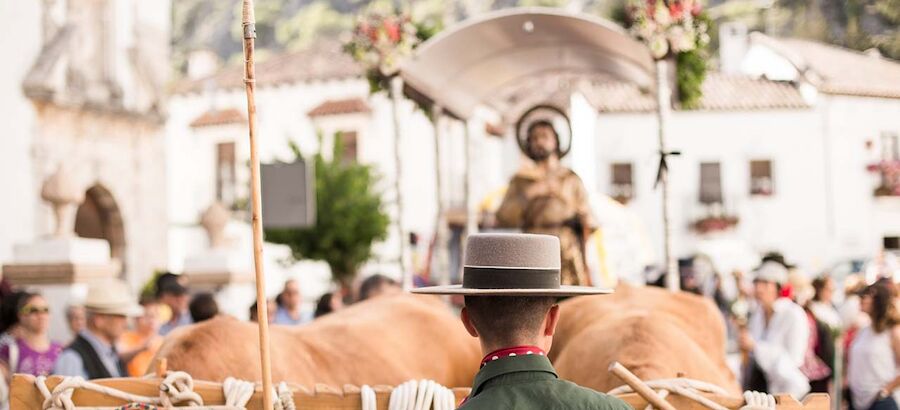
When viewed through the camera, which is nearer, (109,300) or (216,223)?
(109,300)

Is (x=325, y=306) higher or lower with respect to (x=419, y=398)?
lower

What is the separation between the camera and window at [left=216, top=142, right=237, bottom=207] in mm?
38875

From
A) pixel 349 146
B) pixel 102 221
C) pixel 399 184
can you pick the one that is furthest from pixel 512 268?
pixel 349 146

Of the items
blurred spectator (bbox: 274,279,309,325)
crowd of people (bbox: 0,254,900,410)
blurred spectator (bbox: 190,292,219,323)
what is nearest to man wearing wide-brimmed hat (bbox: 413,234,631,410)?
crowd of people (bbox: 0,254,900,410)

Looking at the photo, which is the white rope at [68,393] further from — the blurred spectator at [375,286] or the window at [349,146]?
the window at [349,146]

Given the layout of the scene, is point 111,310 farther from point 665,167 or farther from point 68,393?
point 68,393

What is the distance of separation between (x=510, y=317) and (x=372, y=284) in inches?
275

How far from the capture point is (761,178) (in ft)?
135

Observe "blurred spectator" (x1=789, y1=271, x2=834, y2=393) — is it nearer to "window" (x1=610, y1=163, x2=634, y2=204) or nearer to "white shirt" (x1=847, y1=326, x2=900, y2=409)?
"white shirt" (x1=847, y1=326, x2=900, y2=409)

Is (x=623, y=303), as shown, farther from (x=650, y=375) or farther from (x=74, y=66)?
(x=74, y=66)

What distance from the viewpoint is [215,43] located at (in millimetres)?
73062

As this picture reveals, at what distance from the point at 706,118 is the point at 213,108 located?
16.0 metres

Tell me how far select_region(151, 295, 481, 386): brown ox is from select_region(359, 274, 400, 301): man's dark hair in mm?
1853

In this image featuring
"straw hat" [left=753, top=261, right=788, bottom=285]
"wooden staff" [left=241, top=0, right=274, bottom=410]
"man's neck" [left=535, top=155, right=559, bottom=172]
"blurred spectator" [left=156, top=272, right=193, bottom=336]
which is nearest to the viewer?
"wooden staff" [left=241, top=0, right=274, bottom=410]
